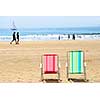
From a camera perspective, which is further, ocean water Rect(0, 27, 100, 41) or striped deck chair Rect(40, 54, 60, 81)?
ocean water Rect(0, 27, 100, 41)

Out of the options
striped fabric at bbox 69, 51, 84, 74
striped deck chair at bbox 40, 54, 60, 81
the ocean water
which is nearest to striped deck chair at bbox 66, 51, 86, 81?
striped fabric at bbox 69, 51, 84, 74

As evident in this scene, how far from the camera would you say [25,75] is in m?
9.58

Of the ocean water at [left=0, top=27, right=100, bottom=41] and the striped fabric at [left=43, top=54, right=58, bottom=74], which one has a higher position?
the ocean water at [left=0, top=27, right=100, bottom=41]

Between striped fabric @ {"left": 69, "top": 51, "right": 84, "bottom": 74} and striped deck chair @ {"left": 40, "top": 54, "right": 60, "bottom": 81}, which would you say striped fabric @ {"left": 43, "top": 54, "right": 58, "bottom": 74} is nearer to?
striped deck chair @ {"left": 40, "top": 54, "right": 60, "bottom": 81}

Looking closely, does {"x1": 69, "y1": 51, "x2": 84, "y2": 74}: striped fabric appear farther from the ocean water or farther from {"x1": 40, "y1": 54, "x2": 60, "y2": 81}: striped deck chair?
the ocean water

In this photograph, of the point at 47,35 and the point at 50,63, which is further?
the point at 47,35

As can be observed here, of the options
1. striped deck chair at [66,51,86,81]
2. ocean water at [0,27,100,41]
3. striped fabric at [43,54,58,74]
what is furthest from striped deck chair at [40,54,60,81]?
ocean water at [0,27,100,41]

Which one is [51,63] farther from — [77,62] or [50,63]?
[77,62]

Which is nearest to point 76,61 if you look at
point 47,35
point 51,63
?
point 51,63

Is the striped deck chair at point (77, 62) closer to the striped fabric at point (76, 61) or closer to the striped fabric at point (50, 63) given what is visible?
the striped fabric at point (76, 61)
